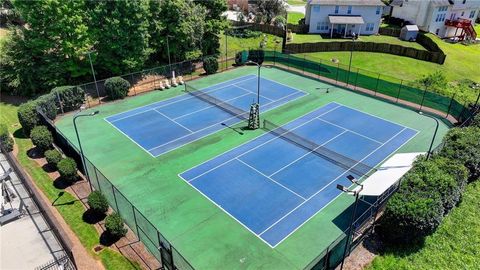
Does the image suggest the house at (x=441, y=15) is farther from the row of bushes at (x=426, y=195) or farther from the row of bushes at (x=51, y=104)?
the row of bushes at (x=51, y=104)

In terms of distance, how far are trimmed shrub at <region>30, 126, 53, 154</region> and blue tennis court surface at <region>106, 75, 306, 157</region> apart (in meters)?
5.18

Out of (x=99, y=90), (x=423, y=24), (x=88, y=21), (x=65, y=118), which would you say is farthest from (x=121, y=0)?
(x=423, y=24)

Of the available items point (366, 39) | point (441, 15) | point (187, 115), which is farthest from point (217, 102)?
point (441, 15)

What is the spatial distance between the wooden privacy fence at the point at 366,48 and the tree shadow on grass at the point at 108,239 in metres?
36.1

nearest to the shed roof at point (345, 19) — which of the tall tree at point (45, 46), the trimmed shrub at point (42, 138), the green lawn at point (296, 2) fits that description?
the green lawn at point (296, 2)

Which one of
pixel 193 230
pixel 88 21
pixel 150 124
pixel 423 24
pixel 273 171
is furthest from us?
pixel 423 24

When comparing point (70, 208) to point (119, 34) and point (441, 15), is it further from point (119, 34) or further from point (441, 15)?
point (441, 15)

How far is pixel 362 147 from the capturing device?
25.3 meters

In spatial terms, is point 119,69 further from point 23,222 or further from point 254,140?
point 23,222

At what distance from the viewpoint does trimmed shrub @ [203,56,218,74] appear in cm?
3841

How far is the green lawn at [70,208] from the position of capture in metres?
16.4

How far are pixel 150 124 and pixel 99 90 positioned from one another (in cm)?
918

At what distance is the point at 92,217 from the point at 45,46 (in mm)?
19969

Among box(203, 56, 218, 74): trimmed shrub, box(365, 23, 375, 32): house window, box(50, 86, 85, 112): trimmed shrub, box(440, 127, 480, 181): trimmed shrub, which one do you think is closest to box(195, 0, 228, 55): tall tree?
box(203, 56, 218, 74): trimmed shrub
